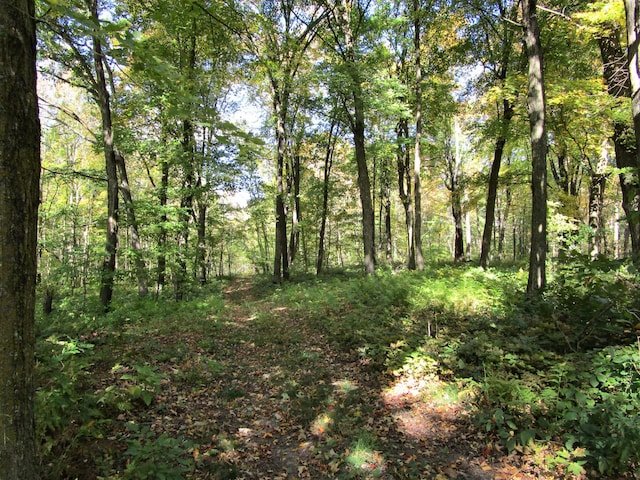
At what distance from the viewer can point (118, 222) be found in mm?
9914

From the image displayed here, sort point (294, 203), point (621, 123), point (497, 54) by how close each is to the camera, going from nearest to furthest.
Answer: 1. point (621, 123)
2. point (497, 54)
3. point (294, 203)

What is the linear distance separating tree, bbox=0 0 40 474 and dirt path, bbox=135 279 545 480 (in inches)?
82.4

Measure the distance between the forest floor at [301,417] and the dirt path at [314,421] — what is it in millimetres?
14

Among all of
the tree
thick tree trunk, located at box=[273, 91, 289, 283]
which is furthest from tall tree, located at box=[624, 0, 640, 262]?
thick tree trunk, located at box=[273, 91, 289, 283]

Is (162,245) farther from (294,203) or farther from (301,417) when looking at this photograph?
(294,203)

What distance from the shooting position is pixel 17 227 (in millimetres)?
2021

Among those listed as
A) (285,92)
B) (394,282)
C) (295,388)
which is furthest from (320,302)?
(285,92)

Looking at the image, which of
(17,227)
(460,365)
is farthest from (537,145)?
(17,227)

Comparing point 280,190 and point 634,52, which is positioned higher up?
point 634,52

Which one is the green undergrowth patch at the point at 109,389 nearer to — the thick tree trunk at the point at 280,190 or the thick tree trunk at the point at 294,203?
the thick tree trunk at the point at 280,190

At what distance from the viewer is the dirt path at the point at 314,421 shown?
3.84 m

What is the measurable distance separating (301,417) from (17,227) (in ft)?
13.7

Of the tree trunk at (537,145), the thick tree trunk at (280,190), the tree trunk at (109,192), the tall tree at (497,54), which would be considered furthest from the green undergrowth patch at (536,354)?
the thick tree trunk at (280,190)

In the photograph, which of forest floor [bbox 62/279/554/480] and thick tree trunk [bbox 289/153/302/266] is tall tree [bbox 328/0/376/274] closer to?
forest floor [bbox 62/279/554/480]
